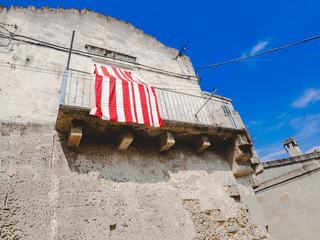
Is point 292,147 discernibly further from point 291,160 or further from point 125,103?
point 125,103

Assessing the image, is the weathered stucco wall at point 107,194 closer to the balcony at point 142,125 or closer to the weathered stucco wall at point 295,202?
the balcony at point 142,125

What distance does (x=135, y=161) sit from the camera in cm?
410

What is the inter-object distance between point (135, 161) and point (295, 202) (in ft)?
28.8

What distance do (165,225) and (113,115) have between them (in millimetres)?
2208

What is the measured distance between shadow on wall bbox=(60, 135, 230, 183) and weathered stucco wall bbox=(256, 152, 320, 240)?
6.52m

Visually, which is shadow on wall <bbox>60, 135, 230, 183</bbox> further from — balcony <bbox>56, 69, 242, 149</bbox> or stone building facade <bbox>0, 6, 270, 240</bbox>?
balcony <bbox>56, 69, 242, 149</bbox>

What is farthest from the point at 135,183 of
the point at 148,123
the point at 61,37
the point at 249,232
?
the point at 61,37

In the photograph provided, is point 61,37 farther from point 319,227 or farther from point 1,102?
point 319,227

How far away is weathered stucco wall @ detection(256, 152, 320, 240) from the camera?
857 cm

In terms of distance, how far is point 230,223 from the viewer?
424 cm

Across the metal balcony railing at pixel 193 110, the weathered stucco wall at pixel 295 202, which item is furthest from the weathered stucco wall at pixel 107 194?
the weathered stucco wall at pixel 295 202

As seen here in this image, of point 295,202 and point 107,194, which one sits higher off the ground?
point 295,202

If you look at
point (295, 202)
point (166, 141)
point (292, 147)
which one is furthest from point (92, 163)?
point (292, 147)

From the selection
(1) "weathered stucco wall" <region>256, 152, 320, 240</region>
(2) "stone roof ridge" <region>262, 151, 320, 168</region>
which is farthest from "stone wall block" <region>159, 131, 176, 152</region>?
(2) "stone roof ridge" <region>262, 151, 320, 168</region>
